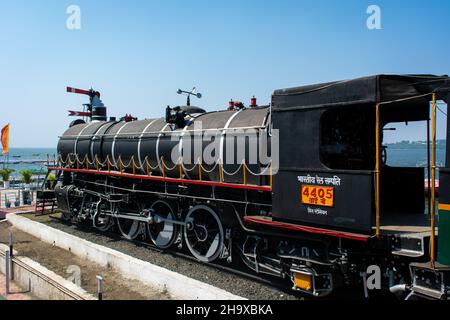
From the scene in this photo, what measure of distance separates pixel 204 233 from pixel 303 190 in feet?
12.8

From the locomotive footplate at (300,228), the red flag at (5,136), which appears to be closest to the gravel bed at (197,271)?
the locomotive footplate at (300,228)

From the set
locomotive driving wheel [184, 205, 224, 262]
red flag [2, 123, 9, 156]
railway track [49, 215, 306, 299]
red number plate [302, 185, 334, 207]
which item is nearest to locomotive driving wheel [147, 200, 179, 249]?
railway track [49, 215, 306, 299]

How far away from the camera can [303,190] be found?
714 cm

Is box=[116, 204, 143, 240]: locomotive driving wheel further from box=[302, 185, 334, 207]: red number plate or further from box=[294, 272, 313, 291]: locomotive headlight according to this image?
box=[302, 185, 334, 207]: red number plate

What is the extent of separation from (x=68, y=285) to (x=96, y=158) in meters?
6.15

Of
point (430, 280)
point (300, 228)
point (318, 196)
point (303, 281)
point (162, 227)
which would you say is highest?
point (318, 196)

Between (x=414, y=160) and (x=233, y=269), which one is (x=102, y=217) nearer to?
(x=233, y=269)

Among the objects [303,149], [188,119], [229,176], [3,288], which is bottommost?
[3,288]

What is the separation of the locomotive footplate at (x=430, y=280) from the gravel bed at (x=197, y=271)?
265 centimetres

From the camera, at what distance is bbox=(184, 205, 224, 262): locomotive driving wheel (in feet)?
32.4

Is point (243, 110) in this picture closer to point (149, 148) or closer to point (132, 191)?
point (149, 148)

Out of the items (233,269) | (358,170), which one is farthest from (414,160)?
(358,170)

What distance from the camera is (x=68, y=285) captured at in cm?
873
